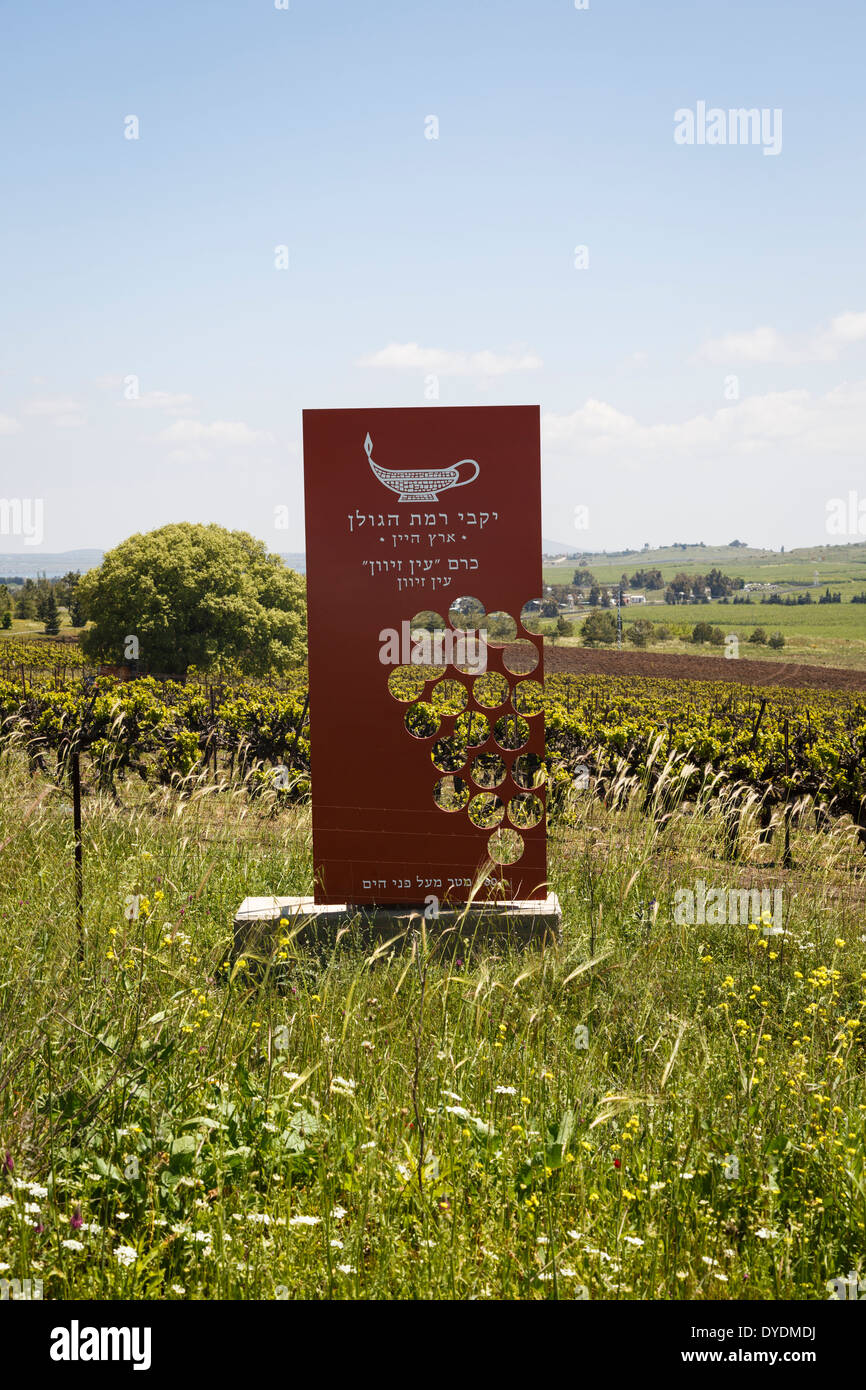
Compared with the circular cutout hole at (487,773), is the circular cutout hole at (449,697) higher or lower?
higher

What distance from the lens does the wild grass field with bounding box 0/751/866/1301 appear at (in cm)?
247

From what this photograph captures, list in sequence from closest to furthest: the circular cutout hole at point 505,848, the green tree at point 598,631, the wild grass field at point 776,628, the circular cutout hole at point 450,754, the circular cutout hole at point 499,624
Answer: the circular cutout hole at point 499,624 → the circular cutout hole at point 505,848 → the circular cutout hole at point 450,754 → the wild grass field at point 776,628 → the green tree at point 598,631

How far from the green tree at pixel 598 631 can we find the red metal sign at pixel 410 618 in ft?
235

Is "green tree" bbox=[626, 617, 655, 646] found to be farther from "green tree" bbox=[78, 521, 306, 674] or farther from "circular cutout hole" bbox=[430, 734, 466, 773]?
"circular cutout hole" bbox=[430, 734, 466, 773]

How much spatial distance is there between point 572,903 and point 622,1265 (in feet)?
11.4

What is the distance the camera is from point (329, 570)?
521cm

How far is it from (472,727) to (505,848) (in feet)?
4.91

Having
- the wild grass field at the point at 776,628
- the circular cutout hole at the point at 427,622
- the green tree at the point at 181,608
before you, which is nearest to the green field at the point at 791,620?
the wild grass field at the point at 776,628

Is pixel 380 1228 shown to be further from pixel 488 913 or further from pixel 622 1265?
pixel 488 913

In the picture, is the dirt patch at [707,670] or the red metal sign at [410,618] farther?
the dirt patch at [707,670]

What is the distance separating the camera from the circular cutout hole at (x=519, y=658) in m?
5.46

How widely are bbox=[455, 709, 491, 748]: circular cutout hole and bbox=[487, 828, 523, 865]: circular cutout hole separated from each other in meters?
0.57

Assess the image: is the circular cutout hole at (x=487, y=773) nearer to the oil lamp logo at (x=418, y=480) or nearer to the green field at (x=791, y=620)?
the oil lamp logo at (x=418, y=480)
